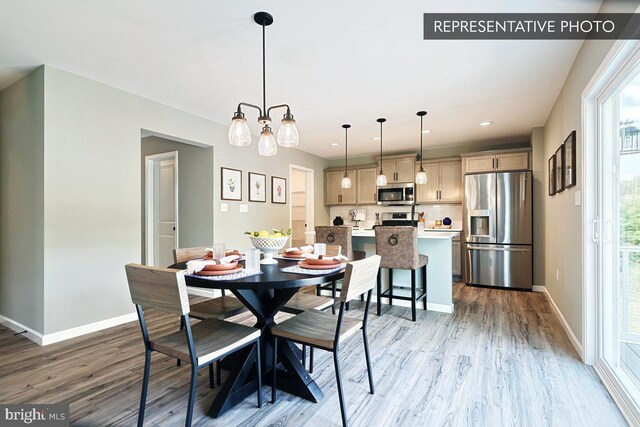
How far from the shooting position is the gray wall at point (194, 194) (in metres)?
4.20

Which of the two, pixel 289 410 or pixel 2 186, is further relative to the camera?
pixel 2 186

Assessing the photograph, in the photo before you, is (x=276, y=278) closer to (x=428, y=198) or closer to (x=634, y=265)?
(x=634, y=265)

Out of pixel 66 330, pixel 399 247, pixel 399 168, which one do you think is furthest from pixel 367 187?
pixel 66 330

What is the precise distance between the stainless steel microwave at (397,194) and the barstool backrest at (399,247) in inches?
102

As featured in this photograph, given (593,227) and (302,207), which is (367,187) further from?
(593,227)

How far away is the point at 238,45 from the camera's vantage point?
236cm

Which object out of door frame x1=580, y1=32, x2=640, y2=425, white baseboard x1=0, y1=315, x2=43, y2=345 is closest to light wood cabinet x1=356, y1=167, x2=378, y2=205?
door frame x1=580, y1=32, x2=640, y2=425

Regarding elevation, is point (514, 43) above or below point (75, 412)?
above

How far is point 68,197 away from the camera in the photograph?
2.81 meters

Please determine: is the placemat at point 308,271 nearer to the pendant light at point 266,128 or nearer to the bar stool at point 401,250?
the pendant light at point 266,128

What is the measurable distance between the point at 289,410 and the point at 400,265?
→ 73.7 inches

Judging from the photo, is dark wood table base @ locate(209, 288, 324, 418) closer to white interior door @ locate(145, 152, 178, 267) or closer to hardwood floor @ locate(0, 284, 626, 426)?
hardwood floor @ locate(0, 284, 626, 426)

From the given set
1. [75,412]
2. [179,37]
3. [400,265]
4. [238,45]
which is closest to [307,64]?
[238,45]

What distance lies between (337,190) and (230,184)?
2647 millimetres
